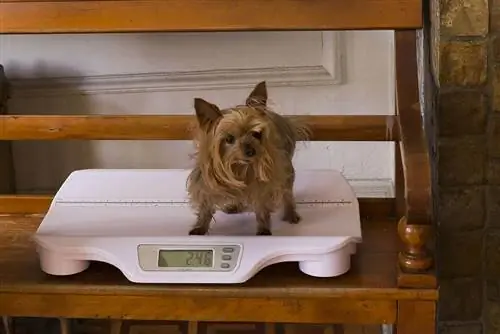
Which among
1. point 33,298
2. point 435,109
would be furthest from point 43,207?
point 435,109

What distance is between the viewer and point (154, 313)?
101 centimetres

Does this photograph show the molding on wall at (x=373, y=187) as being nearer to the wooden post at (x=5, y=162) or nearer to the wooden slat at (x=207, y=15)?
the wooden slat at (x=207, y=15)

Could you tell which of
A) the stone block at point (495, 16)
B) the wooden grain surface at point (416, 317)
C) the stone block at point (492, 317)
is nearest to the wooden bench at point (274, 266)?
the wooden grain surface at point (416, 317)

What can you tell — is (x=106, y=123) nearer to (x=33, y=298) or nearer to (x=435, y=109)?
(x=33, y=298)

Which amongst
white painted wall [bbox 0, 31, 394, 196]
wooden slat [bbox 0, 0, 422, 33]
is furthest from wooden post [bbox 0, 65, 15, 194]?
wooden slat [bbox 0, 0, 422, 33]

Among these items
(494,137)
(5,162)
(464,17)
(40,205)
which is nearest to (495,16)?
(464,17)

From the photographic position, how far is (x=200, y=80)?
1586 mm

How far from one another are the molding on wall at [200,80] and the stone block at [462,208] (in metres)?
0.38

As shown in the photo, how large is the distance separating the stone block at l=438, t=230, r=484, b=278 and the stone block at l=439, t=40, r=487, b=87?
0.75 ft

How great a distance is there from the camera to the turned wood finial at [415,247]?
98 centimetres

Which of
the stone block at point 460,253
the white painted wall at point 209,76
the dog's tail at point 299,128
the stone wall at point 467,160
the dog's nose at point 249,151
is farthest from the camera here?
the white painted wall at point 209,76

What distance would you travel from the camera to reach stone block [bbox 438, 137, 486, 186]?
124cm

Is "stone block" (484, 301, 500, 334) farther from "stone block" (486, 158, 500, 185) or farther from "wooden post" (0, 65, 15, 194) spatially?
"wooden post" (0, 65, 15, 194)

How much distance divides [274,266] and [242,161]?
0.15 metres
